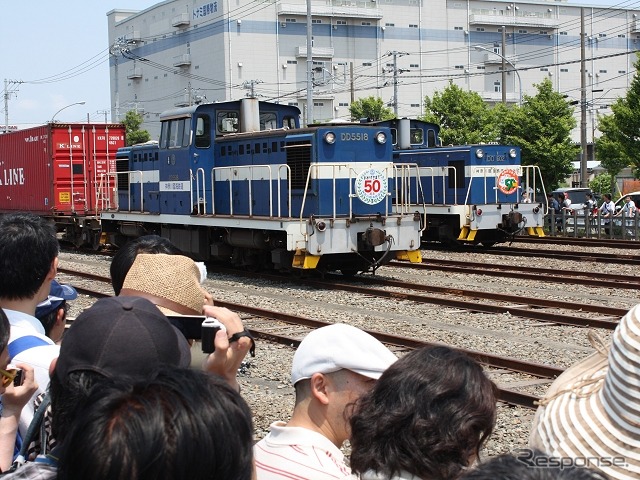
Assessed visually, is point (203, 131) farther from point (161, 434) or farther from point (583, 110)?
point (583, 110)

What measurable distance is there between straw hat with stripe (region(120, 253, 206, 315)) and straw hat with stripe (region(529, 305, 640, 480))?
1.92m

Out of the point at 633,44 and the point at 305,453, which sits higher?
the point at 633,44

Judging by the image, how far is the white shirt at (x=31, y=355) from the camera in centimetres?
355

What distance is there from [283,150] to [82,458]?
15196 mm

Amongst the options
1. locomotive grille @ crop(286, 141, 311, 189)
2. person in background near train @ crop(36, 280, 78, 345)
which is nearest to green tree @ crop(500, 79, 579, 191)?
locomotive grille @ crop(286, 141, 311, 189)

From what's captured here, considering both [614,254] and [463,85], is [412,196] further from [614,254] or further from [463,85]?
[463,85]

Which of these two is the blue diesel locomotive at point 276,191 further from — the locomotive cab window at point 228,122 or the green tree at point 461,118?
the green tree at point 461,118

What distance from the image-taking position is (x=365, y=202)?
658 inches

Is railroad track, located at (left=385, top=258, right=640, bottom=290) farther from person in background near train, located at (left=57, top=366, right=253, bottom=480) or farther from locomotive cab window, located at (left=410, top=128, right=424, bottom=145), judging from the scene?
person in background near train, located at (left=57, top=366, right=253, bottom=480)

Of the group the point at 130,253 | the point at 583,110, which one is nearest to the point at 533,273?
the point at 130,253

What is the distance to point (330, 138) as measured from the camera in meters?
16.2

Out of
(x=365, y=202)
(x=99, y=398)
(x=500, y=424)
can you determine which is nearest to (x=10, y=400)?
(x=99, y=398)

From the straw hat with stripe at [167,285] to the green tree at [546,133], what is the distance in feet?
113

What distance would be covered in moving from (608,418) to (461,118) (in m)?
42.1
